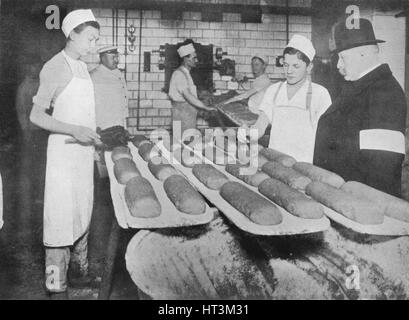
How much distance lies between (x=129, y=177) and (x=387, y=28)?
87.4 inches

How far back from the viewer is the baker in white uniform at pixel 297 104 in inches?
104

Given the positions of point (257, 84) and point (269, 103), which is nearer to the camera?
point (269, 103)

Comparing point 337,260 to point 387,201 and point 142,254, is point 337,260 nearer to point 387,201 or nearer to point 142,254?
point 387,201

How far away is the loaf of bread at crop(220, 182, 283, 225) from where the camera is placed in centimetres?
155

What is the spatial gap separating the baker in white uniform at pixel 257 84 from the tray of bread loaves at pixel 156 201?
5.65 feet

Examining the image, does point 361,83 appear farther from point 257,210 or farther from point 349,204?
point 257,210

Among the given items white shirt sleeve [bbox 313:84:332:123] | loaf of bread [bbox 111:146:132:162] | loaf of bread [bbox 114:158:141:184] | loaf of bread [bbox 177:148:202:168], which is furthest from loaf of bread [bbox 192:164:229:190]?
white shirt sleeve [bbox 313:84:332:123]

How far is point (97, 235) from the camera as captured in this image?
11.2 feet

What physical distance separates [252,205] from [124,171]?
808 mm

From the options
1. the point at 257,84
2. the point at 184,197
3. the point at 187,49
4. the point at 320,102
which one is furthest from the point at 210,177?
the point at 187,49

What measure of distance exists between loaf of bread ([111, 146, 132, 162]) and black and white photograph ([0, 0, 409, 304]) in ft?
0.06

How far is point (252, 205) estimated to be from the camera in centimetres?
161

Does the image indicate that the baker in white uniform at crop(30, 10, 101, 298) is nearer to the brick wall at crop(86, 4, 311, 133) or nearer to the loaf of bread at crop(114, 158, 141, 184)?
the loaf of bread at crop(114, 158, 141, 184)
